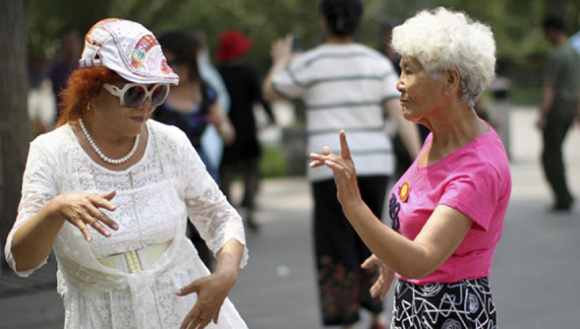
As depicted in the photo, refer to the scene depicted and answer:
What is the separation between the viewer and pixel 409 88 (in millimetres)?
2971

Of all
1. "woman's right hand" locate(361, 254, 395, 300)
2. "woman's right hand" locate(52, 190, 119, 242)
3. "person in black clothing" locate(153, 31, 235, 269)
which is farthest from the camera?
"person in black clothing" locate(153, 31, 235, 269)

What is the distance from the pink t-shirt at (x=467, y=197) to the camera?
2.82 metres

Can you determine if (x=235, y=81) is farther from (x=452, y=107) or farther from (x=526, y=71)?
(x=526, y=71)

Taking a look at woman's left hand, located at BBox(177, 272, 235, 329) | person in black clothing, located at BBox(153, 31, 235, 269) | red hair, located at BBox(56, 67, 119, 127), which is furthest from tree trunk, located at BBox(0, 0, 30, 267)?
woman's left hand, located at BBox(177, 272, 235, 329)

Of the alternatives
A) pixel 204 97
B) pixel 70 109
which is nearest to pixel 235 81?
pixel 204 97

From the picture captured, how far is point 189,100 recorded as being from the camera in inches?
230

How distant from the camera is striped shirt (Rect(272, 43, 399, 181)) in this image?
5336 mm

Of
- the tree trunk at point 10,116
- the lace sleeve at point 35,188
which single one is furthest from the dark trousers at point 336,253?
the tree trunk at point 10,116

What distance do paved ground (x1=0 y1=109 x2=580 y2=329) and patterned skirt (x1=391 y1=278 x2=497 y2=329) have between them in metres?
3.02

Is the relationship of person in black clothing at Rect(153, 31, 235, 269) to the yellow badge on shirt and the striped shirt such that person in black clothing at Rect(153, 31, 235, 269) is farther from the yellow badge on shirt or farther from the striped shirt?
the yellow badge on shirt

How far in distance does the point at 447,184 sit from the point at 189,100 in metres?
3.21

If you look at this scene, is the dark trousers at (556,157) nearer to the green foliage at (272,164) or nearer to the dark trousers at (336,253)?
the dark trousers at (336,253)

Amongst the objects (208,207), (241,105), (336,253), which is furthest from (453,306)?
(241,105)

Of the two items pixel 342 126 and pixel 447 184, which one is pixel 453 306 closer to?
pixel 447 184
